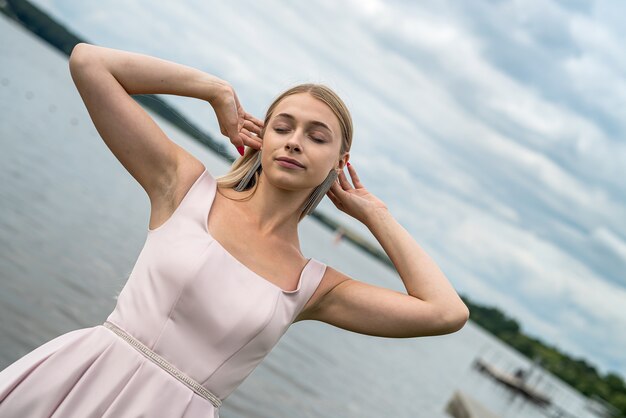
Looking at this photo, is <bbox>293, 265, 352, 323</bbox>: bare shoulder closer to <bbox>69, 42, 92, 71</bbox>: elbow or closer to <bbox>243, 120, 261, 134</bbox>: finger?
<bbox>243, 120, 261, 134</bbox>: finger

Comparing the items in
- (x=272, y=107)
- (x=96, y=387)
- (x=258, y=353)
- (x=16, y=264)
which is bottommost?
(x=16, y=264)

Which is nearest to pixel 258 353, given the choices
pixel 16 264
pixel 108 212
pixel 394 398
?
pixel 16 264

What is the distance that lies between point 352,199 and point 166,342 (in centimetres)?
99

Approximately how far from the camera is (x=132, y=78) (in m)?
2.45

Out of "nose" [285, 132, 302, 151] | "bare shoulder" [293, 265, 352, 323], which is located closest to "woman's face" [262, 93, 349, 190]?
"nose" [285, 132, 302, 151]

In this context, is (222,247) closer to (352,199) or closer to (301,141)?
(301,141)

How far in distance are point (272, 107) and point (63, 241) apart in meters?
14.5

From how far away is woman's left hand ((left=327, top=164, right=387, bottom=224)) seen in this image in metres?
3.00

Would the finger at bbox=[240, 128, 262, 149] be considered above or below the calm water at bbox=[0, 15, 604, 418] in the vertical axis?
above

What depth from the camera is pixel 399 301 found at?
2.74 meters

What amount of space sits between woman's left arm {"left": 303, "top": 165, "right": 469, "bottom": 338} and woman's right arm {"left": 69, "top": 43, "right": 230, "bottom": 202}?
721 mm

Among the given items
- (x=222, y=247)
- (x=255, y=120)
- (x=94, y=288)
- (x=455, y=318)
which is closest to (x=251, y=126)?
(x=255, y=120)

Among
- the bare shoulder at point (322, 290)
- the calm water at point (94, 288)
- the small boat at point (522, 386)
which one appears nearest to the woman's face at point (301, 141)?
the bare shoulder at point (322, 290)

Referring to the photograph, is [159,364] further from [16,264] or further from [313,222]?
[313,222]
